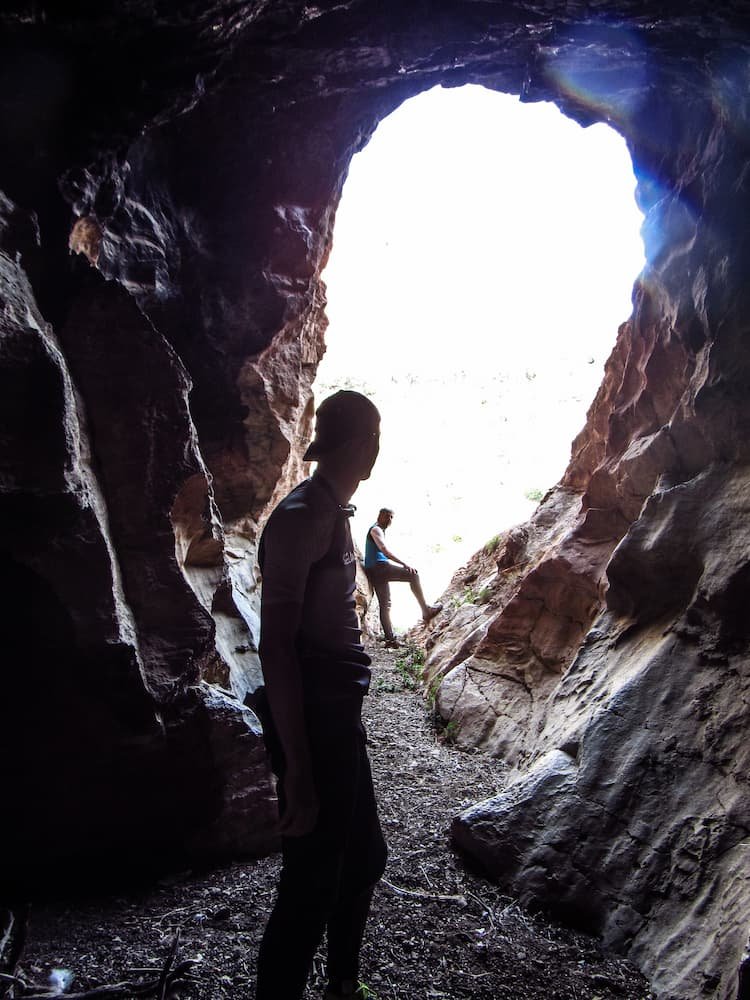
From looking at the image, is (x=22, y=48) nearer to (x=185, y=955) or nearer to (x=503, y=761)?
(x=185, y=955)

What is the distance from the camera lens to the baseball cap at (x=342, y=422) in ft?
6.92

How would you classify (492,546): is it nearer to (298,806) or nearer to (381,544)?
(381,544)

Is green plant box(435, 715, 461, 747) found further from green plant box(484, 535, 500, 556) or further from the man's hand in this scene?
the man's hand

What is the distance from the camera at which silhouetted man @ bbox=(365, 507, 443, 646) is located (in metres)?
9.11

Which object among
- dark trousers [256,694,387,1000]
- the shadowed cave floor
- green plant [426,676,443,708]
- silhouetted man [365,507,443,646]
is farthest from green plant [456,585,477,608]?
dark trousers [256,694,387,1000]

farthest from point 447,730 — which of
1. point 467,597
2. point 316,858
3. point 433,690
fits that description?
point 316,858

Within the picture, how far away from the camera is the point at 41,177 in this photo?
351 centimetres

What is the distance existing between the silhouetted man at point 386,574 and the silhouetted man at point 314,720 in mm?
7019

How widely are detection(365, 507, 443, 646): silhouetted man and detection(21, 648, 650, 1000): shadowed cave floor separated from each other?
18.2 ft

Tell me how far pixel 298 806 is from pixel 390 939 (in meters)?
1.42

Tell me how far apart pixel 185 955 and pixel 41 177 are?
4.07 meters

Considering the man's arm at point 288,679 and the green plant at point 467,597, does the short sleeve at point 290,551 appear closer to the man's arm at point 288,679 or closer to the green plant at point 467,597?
the man's arm at point 288,679

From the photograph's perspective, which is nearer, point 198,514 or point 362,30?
point 198,514

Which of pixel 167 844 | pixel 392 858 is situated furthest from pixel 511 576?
pixel 167 844
